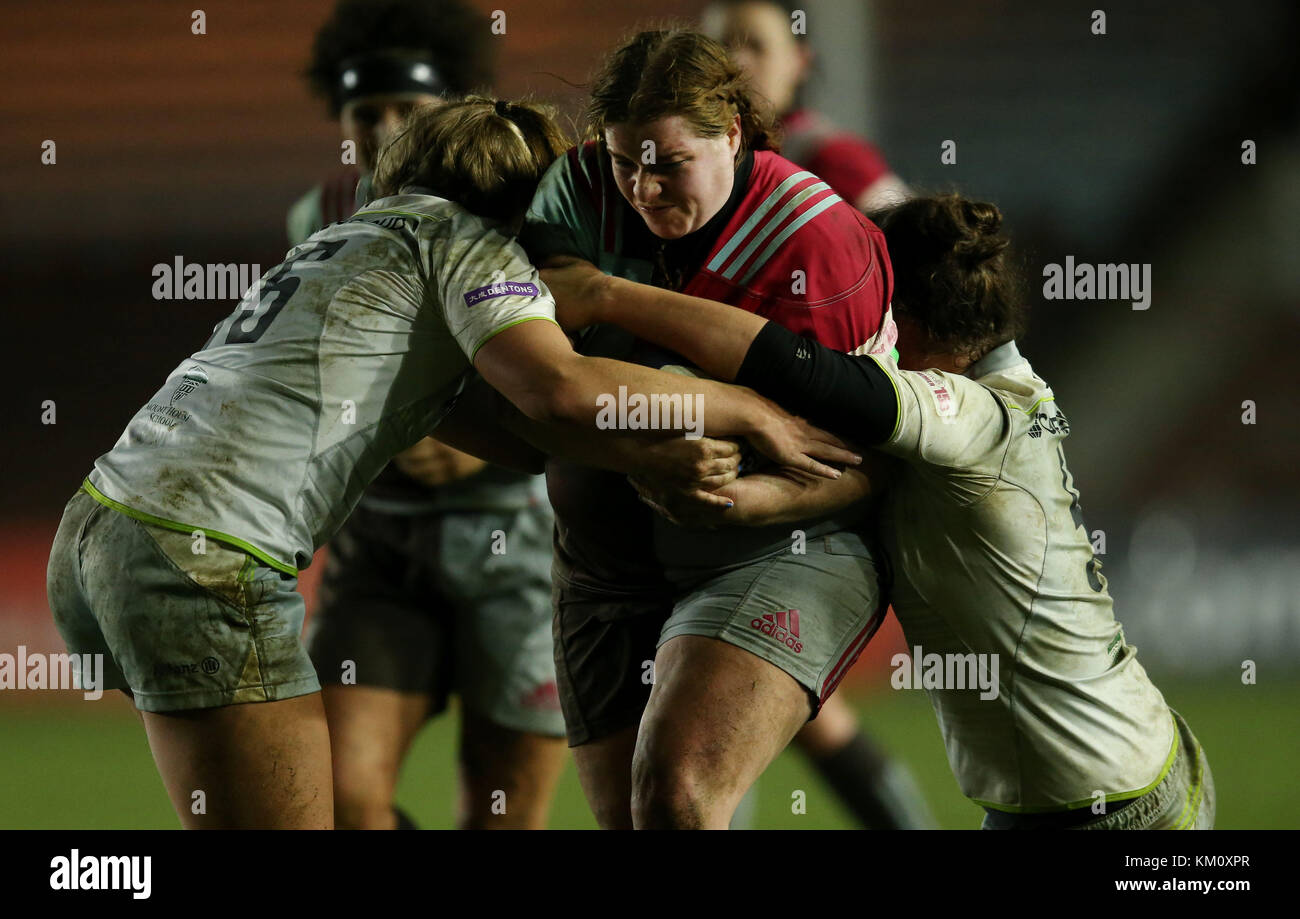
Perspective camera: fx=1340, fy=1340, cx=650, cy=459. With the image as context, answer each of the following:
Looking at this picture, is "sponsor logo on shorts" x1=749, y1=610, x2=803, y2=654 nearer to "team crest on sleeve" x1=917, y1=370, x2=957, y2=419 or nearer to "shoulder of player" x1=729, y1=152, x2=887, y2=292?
"team crest on sleeve" x1=917, y1=370, x2=957, y2=419

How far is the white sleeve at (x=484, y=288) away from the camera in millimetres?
2066

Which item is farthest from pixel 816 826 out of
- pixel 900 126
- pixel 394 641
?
pixel 900 126

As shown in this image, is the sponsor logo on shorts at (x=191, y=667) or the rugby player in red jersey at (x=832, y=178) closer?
the sponsor logo on shorts at (x=191, y=667)

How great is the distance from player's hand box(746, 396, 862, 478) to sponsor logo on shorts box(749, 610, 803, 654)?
23 cm

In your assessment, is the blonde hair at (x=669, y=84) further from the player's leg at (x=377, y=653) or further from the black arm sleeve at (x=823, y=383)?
the player's leg at (x=377, y=653)

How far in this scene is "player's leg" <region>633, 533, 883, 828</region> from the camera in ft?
6.66

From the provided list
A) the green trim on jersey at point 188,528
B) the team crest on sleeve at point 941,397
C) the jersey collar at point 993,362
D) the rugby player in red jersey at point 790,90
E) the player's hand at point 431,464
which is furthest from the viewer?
the rugby player in red jersey at point 790,90

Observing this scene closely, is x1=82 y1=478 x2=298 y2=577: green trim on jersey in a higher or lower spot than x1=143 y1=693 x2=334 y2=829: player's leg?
higher

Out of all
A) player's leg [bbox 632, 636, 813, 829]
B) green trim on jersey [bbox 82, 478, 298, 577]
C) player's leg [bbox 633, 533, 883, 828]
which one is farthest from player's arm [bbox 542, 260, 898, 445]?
green trim on jersey [bbox 82, 478, 298, 577]

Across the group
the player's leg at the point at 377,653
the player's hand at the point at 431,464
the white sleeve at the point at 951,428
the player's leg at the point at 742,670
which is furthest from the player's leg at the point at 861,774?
the white sleeve at the point at 951,428

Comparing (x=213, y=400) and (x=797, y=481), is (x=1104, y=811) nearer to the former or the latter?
(x=797, y=481)

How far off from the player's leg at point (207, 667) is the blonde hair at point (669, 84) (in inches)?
36.5

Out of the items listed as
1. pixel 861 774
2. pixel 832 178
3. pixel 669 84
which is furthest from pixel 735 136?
pixel 861 774
